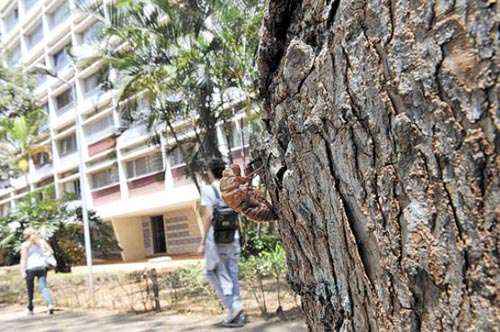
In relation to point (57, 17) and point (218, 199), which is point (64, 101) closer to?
point (57, 17)

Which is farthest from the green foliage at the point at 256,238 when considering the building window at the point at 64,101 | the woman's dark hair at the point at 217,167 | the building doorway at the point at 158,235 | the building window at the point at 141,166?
the building window at the point at 64,101

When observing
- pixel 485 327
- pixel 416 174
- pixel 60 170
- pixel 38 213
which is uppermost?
pixel 60 170

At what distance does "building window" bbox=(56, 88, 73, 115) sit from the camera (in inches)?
1409

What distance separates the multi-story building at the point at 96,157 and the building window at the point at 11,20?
100mm

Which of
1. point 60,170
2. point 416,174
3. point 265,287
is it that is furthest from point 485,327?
point 60,170

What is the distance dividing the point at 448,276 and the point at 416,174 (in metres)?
0.16

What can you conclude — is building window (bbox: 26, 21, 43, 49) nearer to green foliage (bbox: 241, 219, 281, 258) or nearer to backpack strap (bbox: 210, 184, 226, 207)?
green foliage (bbox: 241, 219, 281, 258)

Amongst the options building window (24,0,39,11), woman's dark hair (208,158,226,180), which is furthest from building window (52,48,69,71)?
woman's dark hair (208,158,226,180)

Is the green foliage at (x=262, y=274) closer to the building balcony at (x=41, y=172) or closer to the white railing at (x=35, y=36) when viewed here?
the building balcony at (x=41, y=172)

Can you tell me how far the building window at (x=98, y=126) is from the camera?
1207 inches

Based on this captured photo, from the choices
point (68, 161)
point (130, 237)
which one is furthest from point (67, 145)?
point (130, 237)

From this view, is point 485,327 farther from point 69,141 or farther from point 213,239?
point 69,141

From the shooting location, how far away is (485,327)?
34.1 inches

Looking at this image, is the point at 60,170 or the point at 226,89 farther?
the point at 60,170
